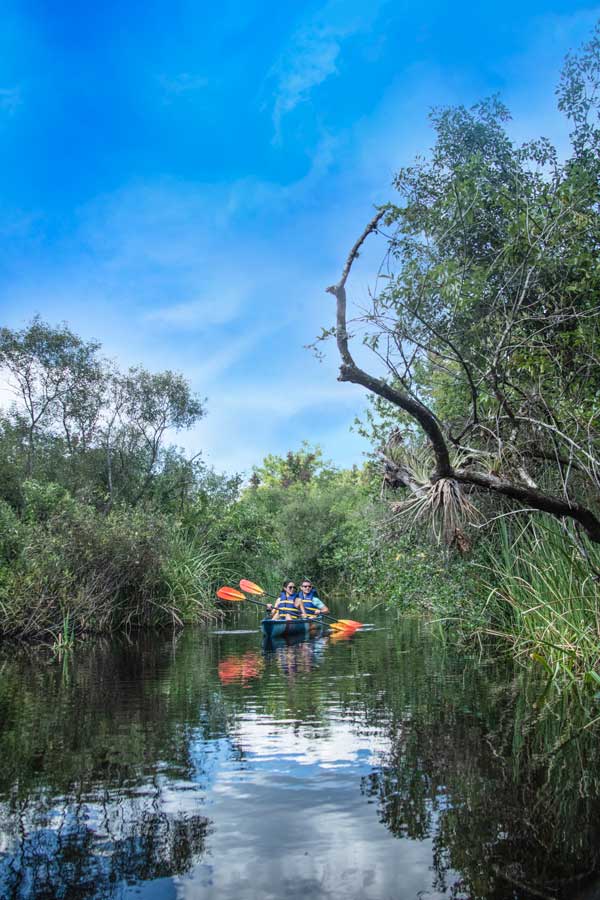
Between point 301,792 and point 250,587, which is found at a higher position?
point 250,587

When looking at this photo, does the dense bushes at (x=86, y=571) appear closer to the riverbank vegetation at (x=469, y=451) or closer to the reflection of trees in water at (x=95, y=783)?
the riverbank vegetation at (x=469, y=451)

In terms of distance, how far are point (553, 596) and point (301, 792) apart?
18.3 ft

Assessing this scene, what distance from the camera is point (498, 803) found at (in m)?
4.61

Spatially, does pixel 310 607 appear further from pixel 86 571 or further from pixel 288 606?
pixel 86 571

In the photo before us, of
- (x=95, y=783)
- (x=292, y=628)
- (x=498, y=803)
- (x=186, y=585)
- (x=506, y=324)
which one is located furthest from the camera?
(x=186, y=585)

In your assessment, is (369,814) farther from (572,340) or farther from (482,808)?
(572,340)

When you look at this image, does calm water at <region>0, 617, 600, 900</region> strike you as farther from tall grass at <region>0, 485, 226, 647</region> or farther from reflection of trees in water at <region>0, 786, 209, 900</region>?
tall grass at <region>0, 485, 226, 647</region>

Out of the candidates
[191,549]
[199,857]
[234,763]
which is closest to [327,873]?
[199,857]

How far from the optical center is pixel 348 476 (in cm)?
5812

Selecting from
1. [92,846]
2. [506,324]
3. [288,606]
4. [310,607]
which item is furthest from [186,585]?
[92,846]

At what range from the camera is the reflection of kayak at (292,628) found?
55.0ft

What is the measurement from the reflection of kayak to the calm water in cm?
705

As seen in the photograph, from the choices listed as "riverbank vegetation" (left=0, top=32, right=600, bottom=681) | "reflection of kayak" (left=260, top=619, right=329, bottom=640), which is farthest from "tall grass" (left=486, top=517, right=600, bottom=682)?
"reflection of kayak" (left=260, top=619, right=329, bottom=640)

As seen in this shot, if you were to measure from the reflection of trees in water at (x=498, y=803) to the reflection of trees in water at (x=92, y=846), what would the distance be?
49.0 inches
